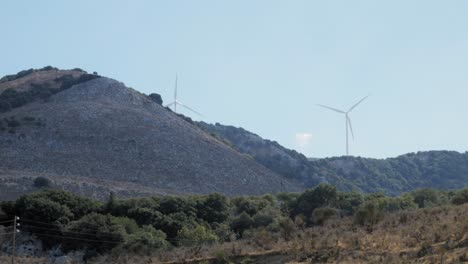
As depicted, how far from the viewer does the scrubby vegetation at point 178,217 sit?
53.6 meters

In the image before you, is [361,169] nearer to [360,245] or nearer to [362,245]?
[360,245]

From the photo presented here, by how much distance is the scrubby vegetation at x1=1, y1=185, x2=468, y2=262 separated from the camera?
5359 centimetres

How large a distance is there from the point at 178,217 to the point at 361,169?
127 metres

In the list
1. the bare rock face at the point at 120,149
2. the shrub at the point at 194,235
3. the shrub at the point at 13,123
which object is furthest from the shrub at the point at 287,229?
the shrub at the point at 13,123

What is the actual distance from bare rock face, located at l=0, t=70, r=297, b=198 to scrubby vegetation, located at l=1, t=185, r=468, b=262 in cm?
2805

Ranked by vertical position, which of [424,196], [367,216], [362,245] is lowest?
[362,245]

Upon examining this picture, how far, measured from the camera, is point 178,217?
223 ft

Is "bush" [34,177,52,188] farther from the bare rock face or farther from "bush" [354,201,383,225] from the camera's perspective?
"bush" [354,201,383,225]

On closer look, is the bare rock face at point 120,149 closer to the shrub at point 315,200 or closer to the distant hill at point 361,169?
the distant hill at point 361,169

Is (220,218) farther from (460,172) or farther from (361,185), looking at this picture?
(460,172)

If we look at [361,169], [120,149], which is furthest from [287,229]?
[361,169]

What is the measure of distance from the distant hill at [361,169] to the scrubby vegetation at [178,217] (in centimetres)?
6486

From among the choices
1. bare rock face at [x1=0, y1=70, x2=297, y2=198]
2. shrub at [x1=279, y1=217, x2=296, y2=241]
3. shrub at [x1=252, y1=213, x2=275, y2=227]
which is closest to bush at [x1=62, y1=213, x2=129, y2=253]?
shrub at [x1=252, y1=213, x2=275, y2=227]

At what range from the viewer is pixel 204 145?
12862cm
